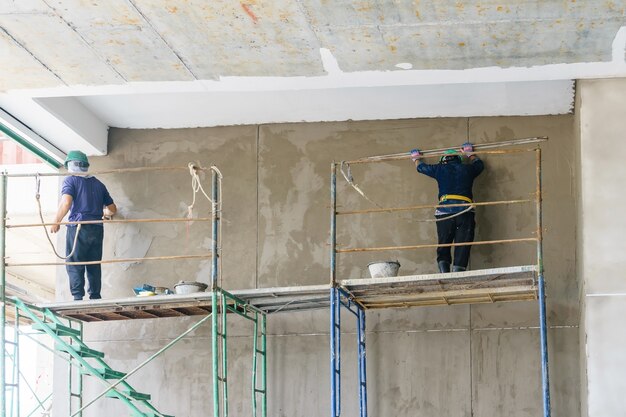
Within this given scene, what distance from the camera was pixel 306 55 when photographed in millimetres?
10836

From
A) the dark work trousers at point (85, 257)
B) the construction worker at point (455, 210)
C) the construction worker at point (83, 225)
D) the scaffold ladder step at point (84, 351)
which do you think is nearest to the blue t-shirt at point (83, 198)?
the construction worker at point (83, 225)

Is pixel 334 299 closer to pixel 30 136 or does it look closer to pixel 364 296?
pixel 364 296

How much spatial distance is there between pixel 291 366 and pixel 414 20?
15.0ft

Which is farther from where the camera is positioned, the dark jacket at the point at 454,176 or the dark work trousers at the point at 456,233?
the dark jacket at the point at 454,176

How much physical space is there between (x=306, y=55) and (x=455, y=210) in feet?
8.24

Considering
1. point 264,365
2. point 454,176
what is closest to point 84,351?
point 264,365

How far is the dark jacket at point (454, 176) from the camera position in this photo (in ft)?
40.0

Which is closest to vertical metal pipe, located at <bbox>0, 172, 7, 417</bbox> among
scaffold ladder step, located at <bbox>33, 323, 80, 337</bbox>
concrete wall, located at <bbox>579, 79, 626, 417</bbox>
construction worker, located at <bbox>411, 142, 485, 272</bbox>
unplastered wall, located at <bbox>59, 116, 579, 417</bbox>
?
scaffold ladder step, located at <bbox>33, 323, 80, 337</bbox>

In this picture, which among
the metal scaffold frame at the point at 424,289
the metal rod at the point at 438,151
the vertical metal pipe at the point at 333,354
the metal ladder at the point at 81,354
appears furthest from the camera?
the metal rod at the point at 438,151

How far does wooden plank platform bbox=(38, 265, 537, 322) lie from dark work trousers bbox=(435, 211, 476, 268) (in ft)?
1.47

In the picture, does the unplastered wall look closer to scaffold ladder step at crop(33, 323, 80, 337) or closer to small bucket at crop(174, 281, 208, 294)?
scaffold ladder step at crop(33, 323, 80, 337)

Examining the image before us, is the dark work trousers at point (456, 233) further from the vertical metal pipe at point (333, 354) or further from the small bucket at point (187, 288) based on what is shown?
the small bucket at point (187, 288)

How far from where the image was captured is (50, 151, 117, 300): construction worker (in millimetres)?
12586

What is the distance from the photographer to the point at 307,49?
10.7 meters
